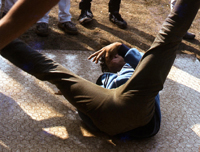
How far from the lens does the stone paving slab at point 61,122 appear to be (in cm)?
168

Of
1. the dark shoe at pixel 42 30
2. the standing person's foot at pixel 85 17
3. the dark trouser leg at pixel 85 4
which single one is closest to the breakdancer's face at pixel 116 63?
the dark shoe at pixel 42 30

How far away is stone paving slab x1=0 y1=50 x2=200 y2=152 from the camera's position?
168 centimetres

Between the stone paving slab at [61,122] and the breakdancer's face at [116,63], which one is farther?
the breakdancer's face at [116,63]

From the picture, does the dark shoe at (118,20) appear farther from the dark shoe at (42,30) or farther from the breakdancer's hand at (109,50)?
the breakdancer's hand at (109,50)

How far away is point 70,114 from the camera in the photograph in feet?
6.48

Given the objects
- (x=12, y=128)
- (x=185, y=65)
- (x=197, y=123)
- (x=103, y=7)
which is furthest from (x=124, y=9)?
(x=12, y=128)

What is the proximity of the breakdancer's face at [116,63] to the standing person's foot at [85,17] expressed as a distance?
1819 mm

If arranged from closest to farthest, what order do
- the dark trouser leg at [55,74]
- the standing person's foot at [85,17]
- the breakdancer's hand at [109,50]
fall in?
the dark trouser leg at [55,74]
the breakdancer's hand at [109,50]
the standing person's foot at [85,17]

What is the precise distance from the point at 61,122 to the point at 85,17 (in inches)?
87.7

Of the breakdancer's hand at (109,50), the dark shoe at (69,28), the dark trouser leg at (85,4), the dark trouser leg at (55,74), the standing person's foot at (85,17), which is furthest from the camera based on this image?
the dark trouser leg at (85,4)

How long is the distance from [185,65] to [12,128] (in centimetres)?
212

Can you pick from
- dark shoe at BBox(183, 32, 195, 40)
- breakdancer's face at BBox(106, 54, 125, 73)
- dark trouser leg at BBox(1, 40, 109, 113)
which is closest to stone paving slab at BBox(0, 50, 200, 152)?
dark trouser leg at BBox(1, 40, 109, 113)

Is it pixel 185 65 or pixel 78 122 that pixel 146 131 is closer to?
pixel 78 122

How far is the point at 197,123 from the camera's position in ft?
6.65
